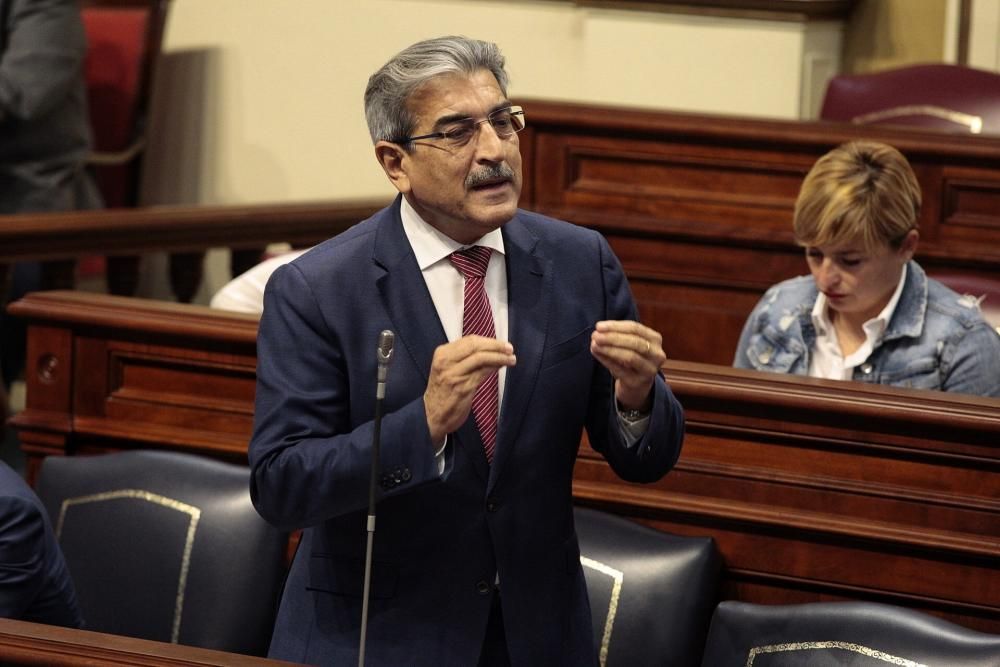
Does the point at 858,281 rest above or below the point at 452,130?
below

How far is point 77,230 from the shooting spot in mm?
3668

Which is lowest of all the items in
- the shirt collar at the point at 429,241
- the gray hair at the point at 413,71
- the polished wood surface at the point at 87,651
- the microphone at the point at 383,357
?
the polished wood surface at the point at 87,651

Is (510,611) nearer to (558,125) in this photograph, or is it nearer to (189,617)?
(189,617)

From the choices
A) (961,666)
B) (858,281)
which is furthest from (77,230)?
(961,666)

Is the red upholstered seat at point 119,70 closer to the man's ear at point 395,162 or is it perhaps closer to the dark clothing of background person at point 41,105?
the dark clothing of background person at point 41,105

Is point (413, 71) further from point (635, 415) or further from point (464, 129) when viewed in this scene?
point (635, 415)

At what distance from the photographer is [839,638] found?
223cm

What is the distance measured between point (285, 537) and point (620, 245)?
133 centimetres

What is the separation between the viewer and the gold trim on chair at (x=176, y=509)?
266 cm

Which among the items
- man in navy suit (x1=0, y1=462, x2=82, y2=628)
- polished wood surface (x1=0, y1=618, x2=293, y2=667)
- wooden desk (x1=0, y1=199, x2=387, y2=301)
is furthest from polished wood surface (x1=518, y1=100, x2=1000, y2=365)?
polished wood surface (x1=0, y1=618, x2=293, y2=667)

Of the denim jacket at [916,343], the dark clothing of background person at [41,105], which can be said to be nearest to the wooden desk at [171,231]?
the dark clothing of background person at [41,105]

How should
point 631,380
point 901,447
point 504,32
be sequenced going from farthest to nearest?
point 504,32 → point 901,447 → point 631,380

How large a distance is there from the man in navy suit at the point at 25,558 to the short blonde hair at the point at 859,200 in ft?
4.37

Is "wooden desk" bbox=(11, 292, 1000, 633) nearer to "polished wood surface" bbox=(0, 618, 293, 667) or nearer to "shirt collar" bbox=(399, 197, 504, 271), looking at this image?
"shirt collar" bbox=(399, 197, 504, 271)
